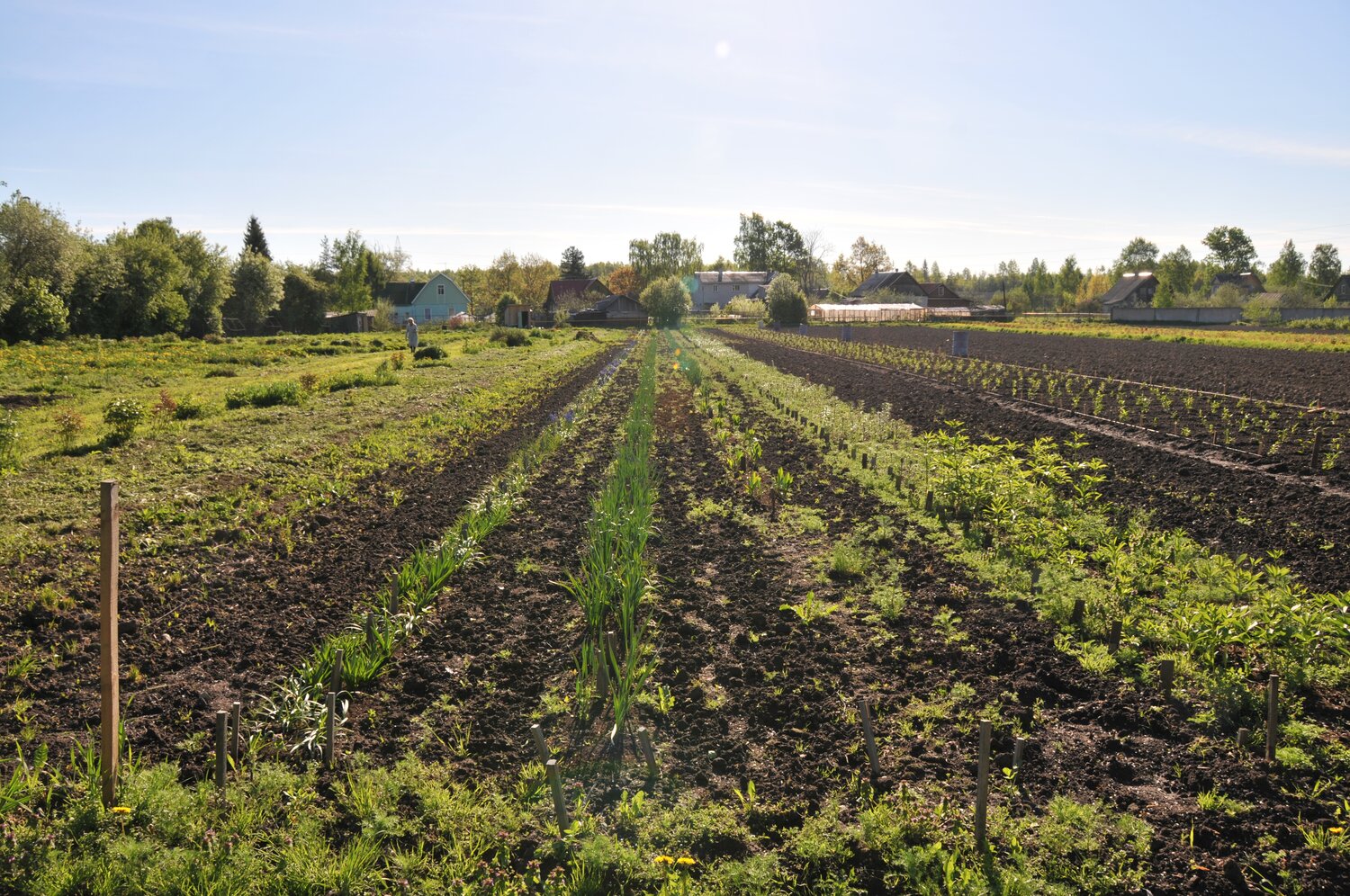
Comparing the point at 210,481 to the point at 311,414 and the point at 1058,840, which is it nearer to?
the point at 311,414

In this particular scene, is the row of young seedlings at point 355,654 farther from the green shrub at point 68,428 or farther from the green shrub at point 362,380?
the green shrub at point 362,380

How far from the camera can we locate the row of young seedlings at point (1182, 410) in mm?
12672

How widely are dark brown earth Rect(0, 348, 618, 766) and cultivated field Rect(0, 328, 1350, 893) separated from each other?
35 mm

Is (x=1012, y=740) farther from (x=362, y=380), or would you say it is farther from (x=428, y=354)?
(x=428, y=354)

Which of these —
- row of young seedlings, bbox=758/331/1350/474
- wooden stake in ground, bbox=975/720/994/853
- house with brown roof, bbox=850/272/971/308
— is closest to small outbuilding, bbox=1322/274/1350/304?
house with brown roof, bbox=850/272/971/308

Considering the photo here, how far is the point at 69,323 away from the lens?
41188 mm

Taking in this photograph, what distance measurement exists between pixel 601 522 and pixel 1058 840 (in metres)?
5.15

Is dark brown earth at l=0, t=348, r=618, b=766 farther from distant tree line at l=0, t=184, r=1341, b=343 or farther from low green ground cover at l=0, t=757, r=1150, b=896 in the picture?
distant tree line at l=0, t=184, r=1341, b=343

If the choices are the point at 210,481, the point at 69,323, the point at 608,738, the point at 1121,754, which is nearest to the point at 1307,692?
the point at 1121,754

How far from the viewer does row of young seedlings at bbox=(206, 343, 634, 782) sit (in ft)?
15.0

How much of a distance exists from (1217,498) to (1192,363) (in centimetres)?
2179

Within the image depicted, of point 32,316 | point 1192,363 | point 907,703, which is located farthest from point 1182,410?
point 32,316

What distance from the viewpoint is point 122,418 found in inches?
507

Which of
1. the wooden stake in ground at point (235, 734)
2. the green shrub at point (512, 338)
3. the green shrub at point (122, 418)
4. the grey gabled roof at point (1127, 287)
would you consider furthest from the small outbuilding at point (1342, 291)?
the wooden stake in ground at point (235, 734)
